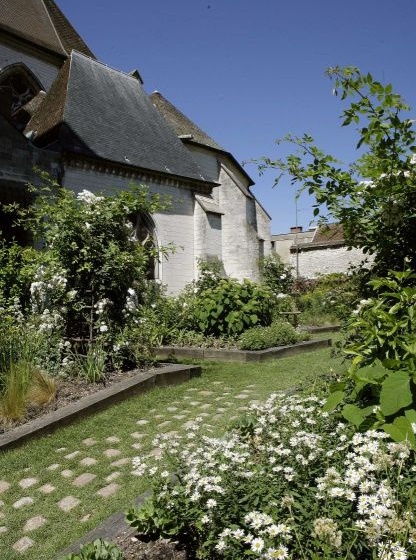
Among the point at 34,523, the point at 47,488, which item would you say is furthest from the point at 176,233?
the point at 34,523

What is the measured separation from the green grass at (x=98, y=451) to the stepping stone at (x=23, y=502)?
0.13 ft

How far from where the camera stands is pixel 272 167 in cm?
439

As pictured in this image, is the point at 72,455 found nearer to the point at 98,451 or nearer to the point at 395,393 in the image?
the point at 98,451

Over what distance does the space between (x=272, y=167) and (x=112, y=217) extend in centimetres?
289

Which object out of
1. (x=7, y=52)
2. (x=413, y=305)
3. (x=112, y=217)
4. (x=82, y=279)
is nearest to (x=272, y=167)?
(x=413, y=305)

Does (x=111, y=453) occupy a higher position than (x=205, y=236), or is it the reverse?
(x=205, y=236)

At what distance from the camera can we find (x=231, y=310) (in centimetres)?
959

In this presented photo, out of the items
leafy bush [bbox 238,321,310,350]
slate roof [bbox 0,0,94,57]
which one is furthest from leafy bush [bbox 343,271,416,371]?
slate roof [bbox 0,0,94,57]

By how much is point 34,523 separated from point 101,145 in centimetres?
1284

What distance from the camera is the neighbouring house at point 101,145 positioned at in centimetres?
1306

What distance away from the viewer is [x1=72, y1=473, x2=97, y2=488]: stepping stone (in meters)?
3.44

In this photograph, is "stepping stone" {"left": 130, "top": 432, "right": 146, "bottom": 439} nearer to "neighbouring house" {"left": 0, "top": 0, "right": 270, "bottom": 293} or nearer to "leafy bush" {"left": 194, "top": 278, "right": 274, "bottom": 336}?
"leafy bush" {"left": 194, "top": 278, "right": 274, "bottom": 336}

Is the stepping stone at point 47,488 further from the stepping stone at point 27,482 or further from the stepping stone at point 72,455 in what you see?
the stepping stone at point 72,455

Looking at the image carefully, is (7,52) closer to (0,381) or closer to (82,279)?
(82,279)
